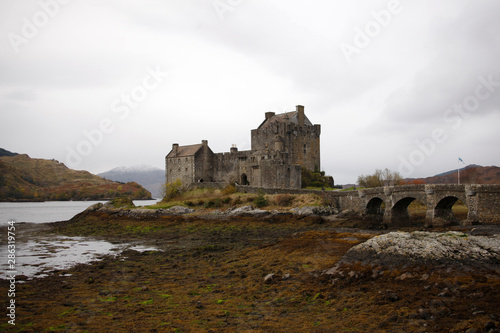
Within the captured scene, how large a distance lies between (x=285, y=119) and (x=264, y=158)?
7447mm

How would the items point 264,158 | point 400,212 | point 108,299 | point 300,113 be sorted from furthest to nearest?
point 300,113
point 264,158
point 400,212
point 108,299

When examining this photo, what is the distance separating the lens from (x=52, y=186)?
13075 cm

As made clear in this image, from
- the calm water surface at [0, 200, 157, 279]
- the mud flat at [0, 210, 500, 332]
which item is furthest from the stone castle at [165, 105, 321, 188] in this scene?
the mud flat at [0, 210, 500, 332]

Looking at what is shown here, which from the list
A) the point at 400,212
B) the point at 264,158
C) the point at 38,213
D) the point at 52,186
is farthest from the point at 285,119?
the point at 52,186

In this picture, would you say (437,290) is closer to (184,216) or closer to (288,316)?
(288,316)

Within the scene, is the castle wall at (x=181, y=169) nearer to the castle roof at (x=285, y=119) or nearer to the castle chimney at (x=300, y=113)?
the castle roof at (x=285, y=119)

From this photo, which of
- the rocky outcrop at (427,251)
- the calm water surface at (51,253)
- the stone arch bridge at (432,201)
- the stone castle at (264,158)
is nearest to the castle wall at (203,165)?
the stone castle at (264,158)

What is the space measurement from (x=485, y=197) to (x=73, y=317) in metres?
24.0

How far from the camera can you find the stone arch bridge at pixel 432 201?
928 inches

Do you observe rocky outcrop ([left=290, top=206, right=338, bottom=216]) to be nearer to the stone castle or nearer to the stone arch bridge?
the stone arch bridge

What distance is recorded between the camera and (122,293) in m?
13.2

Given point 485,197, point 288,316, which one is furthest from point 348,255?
point 485,197

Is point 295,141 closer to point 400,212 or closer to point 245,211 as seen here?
point 245,211

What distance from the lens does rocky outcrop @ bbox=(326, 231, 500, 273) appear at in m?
12.1
